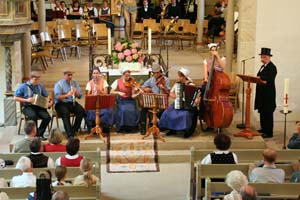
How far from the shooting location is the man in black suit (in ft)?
36.0

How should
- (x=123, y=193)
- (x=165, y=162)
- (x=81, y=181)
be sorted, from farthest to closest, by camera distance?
(x=165, y=162), (x=123, y=193), (x=81, y=181)

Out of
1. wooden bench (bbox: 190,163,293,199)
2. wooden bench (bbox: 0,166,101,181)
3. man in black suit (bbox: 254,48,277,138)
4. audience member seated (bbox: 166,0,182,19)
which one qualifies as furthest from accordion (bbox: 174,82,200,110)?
audience member seated (bbox: 166,0,182,19)

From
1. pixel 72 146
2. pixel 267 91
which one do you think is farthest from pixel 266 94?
pixel 72 146

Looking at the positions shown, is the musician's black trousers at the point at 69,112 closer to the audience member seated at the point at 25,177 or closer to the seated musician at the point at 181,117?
the seated musician at the point at 181,117

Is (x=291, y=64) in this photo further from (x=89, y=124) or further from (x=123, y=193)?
(x=123, y=193)

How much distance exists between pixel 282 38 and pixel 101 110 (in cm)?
389

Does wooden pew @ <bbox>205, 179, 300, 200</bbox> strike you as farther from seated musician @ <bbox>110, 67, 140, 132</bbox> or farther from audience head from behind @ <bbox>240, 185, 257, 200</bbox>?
seated musician @ <bbox>110, 67, 140, 132</bbox>

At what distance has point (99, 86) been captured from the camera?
35.6 feet

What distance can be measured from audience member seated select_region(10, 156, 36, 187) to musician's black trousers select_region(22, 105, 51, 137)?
3695 millimetres

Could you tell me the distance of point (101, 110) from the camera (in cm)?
1098

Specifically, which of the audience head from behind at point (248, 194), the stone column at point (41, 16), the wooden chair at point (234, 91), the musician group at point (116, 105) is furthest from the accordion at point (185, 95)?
the stone column at point (41, 16)

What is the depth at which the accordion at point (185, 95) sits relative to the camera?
34.8 feet

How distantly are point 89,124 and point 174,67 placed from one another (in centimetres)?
555

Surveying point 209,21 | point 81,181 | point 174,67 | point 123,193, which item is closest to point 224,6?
point 209,21
